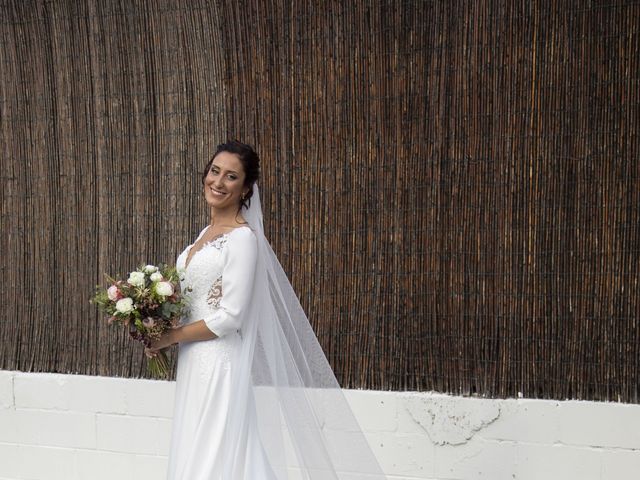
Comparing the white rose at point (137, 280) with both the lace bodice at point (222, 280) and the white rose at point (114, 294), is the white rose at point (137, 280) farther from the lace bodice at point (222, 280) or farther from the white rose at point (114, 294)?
the lace bodice at point (222, 280)

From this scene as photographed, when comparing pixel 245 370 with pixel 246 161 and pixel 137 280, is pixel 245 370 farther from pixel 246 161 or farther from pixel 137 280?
pixel 246 161

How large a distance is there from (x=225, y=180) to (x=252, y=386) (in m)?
0.90

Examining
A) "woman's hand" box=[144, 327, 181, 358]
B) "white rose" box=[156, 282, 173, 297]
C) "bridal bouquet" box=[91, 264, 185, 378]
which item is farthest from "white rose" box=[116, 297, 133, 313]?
"woman's hand" box=[144, 327, 181, 358]

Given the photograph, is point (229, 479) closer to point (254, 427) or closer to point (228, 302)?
point (254, 427)

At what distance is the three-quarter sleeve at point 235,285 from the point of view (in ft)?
12.7

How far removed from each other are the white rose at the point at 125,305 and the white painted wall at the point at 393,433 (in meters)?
1.50

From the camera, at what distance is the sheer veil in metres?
3.98

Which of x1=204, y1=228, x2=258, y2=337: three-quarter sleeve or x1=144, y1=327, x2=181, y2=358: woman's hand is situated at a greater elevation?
x1=204, y1=228, x2=258, y2=337: three-quarter sleeve

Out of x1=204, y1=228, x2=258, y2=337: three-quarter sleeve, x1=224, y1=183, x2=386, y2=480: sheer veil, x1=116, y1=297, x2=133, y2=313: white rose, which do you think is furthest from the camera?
x1=224, y1=183, x2=386, y2=480: sheer veil

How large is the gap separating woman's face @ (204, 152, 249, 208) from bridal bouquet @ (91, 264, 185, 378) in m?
0.37

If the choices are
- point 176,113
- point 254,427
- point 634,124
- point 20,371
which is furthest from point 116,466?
point 634,124

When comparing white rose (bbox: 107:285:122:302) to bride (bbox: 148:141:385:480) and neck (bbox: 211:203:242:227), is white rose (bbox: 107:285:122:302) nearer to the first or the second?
bride (bbox: 148:141:385:480)

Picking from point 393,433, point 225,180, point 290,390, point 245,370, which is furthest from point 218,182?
point 393,433

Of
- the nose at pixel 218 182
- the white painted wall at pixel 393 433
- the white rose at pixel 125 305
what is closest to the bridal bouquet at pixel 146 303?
the white rose at pixel 125 305
